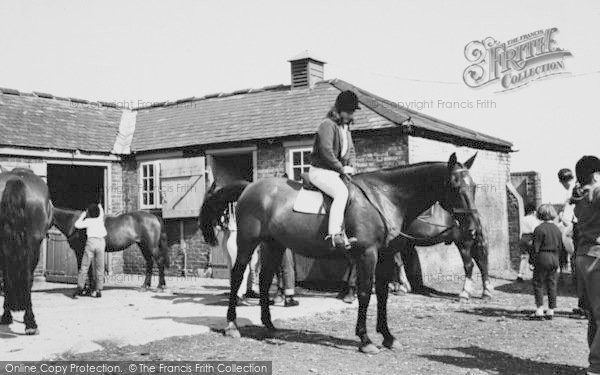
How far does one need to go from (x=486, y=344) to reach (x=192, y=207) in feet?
34.7

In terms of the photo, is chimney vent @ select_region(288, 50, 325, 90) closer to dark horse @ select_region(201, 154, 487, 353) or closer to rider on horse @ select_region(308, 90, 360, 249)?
dark horse @ select_region(201, 154, 487, 353)

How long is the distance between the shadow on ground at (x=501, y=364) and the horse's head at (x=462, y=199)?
1.32 metres

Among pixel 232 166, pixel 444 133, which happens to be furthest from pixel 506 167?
pixel 232 166

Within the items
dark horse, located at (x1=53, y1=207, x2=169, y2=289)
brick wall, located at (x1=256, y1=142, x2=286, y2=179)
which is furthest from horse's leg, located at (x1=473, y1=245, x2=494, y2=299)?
dark horse, located at (x1=53, y1=207, x2=169, y2=289)

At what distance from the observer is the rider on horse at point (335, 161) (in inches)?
258

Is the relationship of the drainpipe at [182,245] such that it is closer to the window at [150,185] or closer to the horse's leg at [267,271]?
the window at [150,185]

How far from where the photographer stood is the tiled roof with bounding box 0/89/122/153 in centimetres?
1599

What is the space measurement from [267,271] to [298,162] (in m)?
6.79

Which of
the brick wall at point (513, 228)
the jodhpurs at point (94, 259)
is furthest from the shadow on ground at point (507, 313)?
the jodhpurs at point (94, 259)

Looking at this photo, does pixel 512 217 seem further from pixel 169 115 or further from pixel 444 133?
pixel 169 115

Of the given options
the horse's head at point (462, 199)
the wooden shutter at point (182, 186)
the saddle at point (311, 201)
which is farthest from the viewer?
the wooden shutter at point (182, 186)

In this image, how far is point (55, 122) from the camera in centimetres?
1739

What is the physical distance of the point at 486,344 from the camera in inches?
277

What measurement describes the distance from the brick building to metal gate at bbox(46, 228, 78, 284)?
1.98 metres
